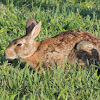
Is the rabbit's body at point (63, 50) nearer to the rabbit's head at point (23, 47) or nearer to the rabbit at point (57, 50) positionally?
the rabbit at point (57, 50)

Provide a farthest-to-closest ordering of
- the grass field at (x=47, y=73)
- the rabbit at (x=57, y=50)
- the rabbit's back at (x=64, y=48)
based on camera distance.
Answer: the rabbit's back at (x=64, y=48)
the rabbit at (x=57, y=50)
the grass field at (x=47, y=73)

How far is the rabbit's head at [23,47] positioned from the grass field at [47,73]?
19 centimetres

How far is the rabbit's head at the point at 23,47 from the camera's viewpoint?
17.4ft

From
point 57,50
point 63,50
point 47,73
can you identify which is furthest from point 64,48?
point 47,73

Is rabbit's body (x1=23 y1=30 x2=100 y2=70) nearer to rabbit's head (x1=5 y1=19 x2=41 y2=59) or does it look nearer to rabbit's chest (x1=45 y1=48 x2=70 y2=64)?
rabbit's chest (x1=45 y1=48 x2=70 y2=64)

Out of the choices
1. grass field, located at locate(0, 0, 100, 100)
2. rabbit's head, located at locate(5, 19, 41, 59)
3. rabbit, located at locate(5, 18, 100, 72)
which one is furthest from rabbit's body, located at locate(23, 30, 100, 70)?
grass field, located at locate(0, 0, 100, 100)

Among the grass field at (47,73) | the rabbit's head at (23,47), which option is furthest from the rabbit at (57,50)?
the grass field at (47,73)

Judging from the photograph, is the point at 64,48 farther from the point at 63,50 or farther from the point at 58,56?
the point at 58,56

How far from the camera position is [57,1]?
28.2 feet

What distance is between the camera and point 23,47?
546 centimetres

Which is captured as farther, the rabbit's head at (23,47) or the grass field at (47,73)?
the rabbit's head at (23,47)

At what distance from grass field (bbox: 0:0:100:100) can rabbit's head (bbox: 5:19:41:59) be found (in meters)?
0.19

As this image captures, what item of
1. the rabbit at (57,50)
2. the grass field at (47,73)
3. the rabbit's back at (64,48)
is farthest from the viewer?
the rabbit's back at (64,48)

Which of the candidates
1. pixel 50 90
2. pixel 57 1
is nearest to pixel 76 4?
Result: pixel 57 1
